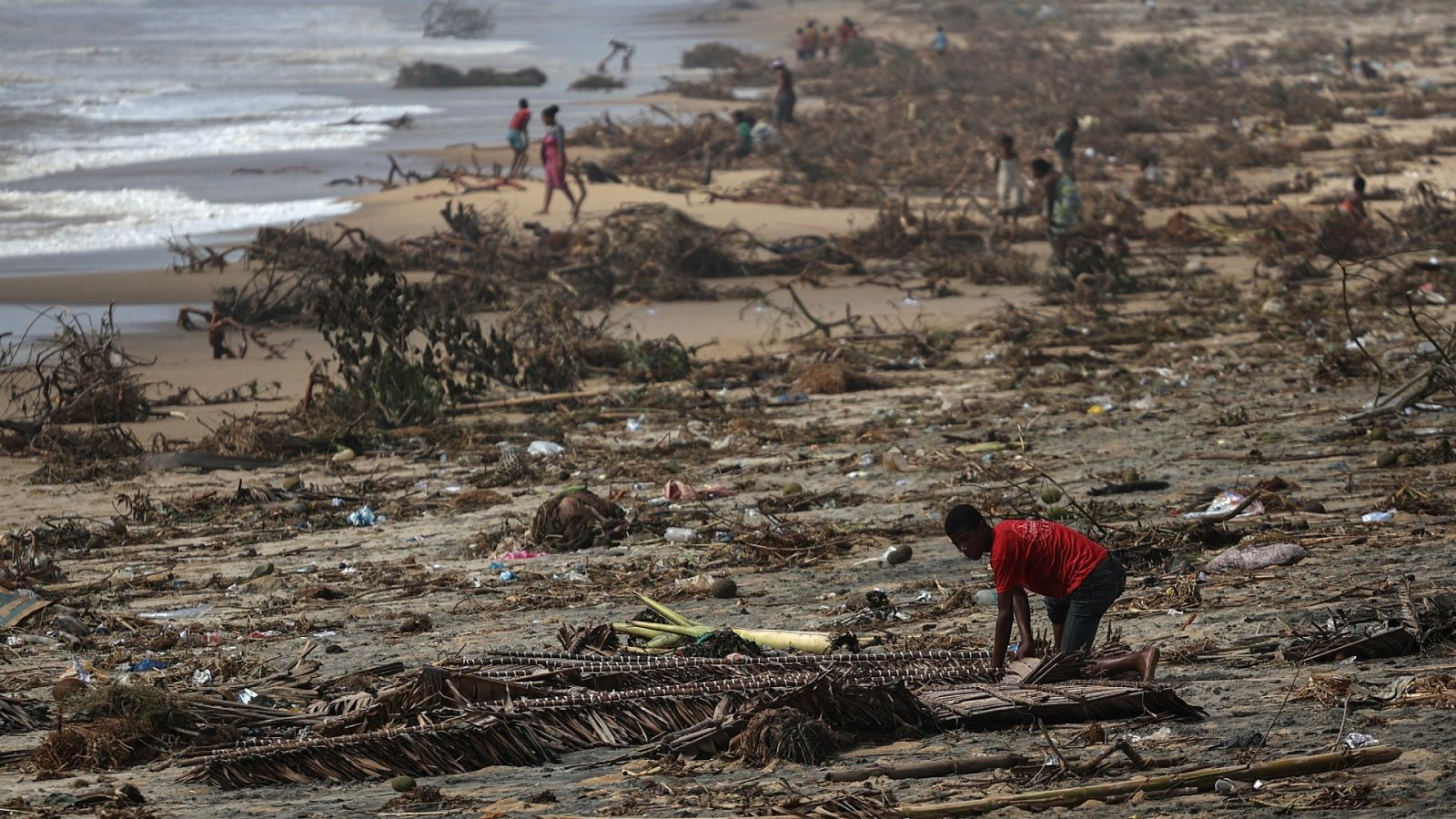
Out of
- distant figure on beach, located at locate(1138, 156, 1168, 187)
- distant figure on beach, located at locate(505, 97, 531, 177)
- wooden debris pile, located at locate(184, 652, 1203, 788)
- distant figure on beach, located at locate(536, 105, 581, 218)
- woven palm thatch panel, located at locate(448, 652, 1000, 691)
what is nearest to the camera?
wooden debris pile, located at locate(184, 652, 1203, 788)

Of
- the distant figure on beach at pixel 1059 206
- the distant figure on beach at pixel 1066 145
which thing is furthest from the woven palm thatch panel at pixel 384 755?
the distant figure on beach at pixel 1066 145

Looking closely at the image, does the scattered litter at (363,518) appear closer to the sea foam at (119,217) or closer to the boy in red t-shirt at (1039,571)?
the boy in red t-shirt at (1039,571)

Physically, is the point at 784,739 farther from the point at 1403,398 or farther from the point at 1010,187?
the point at 1010,187

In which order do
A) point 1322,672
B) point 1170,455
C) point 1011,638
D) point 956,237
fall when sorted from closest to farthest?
point 1322,672 → point 1011,638 → point 1170,455 → point 956,237

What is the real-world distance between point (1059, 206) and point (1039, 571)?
36.9ft

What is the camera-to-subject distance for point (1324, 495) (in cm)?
769

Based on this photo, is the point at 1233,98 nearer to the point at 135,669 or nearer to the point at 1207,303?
the point at 1207,303

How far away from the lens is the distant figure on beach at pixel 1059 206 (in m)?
15.8

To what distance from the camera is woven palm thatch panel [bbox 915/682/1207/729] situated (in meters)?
4.69

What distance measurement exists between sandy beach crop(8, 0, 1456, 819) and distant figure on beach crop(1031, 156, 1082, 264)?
0.06 m

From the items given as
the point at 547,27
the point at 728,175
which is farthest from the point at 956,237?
the point at 547,27

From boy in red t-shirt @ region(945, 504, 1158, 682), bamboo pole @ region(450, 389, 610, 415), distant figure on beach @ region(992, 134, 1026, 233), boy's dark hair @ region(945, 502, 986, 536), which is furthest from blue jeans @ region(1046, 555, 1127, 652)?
distant figure on beach @ region(992, 134, 1026, 233)

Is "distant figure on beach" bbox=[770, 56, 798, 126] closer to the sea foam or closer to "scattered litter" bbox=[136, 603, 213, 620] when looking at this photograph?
the sea foam

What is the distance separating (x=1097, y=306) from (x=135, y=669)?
398 inches
